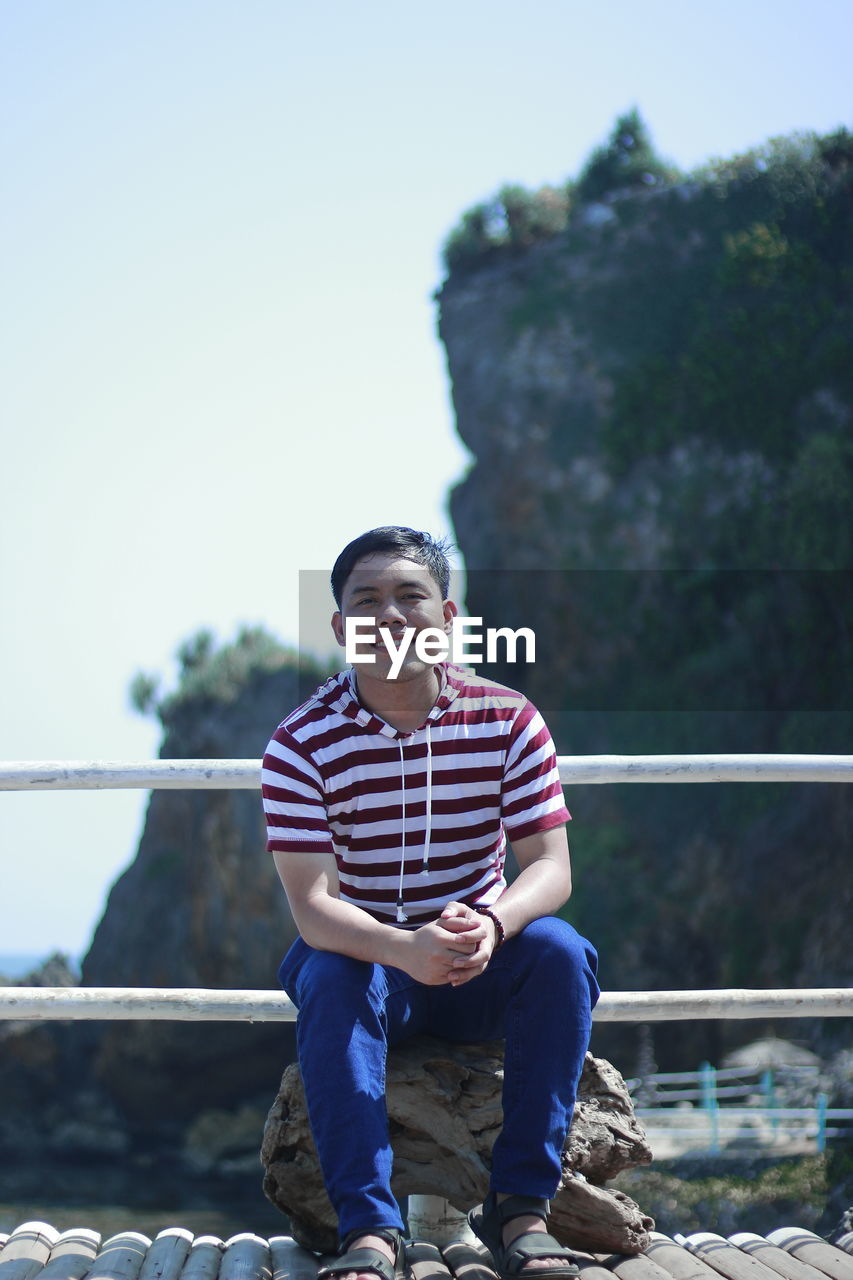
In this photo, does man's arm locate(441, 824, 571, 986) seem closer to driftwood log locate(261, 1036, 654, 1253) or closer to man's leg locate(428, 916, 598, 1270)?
man's leg locate(428, 916, 598, 1270)

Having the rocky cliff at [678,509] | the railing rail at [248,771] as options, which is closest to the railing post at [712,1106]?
the rocky cliff at [678,509]

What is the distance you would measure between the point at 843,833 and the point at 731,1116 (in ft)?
13.9

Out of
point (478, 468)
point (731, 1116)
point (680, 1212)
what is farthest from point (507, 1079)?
point (478, 468)

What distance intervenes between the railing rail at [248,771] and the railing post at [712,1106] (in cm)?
1335

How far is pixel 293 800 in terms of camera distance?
7.37ft

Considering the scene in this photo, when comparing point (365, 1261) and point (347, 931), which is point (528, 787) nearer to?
point (347, 931)

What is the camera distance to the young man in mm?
2039

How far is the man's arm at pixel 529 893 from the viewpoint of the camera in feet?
6.86

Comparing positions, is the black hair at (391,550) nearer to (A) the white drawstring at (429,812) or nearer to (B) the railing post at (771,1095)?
(A) the white drawstring at (429,812)

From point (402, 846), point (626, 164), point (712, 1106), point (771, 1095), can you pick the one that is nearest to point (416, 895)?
point (402, 846)

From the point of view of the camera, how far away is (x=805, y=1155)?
14.2 metres

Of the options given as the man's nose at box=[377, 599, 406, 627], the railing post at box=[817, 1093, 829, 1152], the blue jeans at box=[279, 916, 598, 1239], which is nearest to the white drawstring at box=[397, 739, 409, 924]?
the blue jeans at box=[279, 916, 598, 1239]

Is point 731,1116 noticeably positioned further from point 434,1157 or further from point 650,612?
point 434,1157

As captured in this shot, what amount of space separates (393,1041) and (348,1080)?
29 cm
